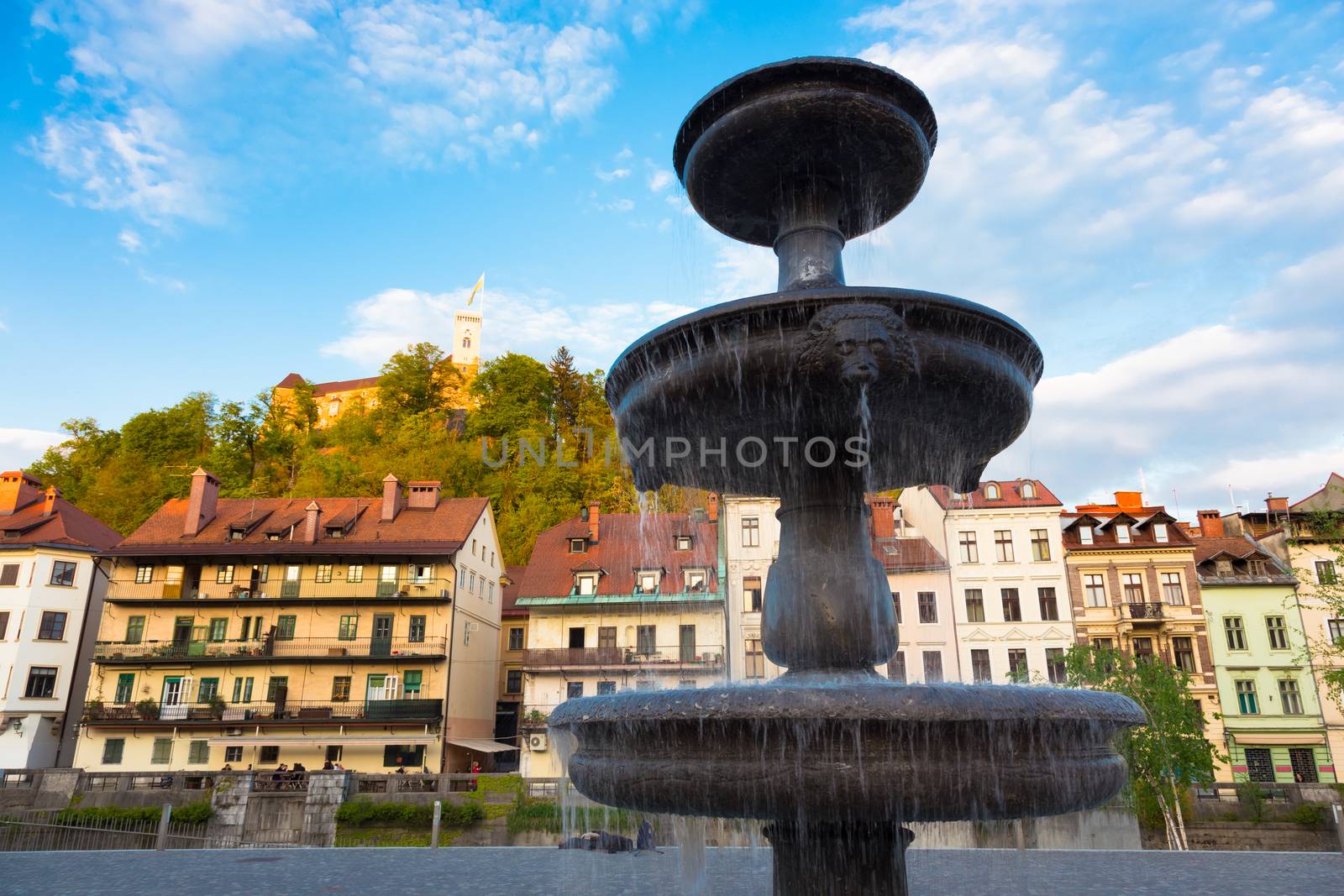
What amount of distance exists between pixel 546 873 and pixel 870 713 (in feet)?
30.6

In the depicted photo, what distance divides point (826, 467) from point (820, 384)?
892 millimetres

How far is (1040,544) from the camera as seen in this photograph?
104 ft

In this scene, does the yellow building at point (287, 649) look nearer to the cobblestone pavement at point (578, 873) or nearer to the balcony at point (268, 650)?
the balcony at point (268, 650)

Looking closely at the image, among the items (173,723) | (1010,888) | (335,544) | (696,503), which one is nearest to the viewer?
(1010,888)

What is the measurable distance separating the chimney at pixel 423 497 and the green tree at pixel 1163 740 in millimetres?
26645

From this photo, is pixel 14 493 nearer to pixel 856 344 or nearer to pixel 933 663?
pixel 933 663

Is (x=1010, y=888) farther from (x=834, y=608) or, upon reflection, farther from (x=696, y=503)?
(x=834, y=608)

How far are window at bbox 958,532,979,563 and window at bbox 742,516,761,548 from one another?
26.6 ft

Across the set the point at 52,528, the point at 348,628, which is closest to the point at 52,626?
the point at 52,528

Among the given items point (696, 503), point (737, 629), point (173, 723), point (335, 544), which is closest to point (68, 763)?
point (173, 723)

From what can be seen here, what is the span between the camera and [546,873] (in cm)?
1102

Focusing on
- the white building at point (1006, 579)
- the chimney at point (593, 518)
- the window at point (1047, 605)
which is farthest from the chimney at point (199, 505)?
the window at point (1047, 605)

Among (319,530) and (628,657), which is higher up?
(319,530)

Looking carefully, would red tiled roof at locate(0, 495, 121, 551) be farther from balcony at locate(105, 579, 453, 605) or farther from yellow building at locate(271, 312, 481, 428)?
yellow building at locate(271, 312, 481, 428)
